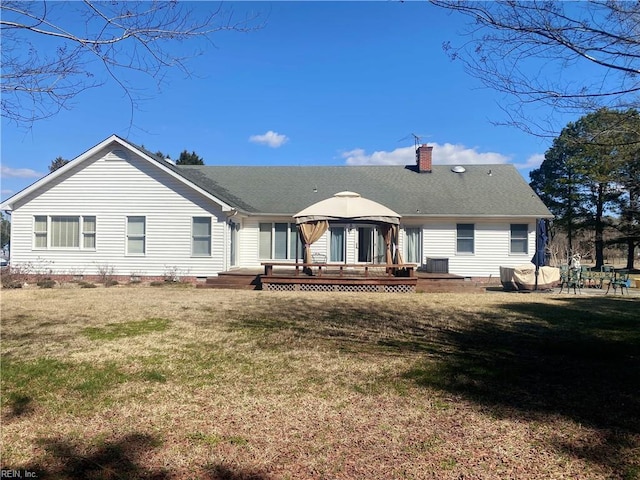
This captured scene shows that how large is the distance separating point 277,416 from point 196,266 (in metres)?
15.1

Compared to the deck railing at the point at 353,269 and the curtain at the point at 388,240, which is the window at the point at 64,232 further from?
the curtain at the point at 388,240

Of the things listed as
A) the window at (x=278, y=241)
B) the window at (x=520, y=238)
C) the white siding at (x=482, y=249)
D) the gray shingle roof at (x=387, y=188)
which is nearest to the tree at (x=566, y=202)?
the gray shingle roof at (x=387, y=188)

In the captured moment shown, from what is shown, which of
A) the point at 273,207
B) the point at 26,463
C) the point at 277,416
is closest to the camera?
the point at 26,463

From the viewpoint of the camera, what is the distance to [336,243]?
20.7 meters

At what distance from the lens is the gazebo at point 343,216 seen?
16.0 metres

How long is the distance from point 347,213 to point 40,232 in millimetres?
13193

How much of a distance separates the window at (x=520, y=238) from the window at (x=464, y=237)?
183 centimetres

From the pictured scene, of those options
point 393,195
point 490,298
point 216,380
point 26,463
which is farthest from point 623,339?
point 393,195

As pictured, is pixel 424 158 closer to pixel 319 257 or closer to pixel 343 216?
pixel 319 257

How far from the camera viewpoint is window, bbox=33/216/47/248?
19078mm

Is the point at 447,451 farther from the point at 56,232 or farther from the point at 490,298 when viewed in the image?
the point at 56,232

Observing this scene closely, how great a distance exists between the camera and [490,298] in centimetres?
1417

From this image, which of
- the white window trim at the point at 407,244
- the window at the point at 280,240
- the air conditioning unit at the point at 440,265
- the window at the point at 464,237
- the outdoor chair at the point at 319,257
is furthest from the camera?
the window at the point at 280,240

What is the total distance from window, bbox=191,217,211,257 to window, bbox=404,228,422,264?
8.84 m
